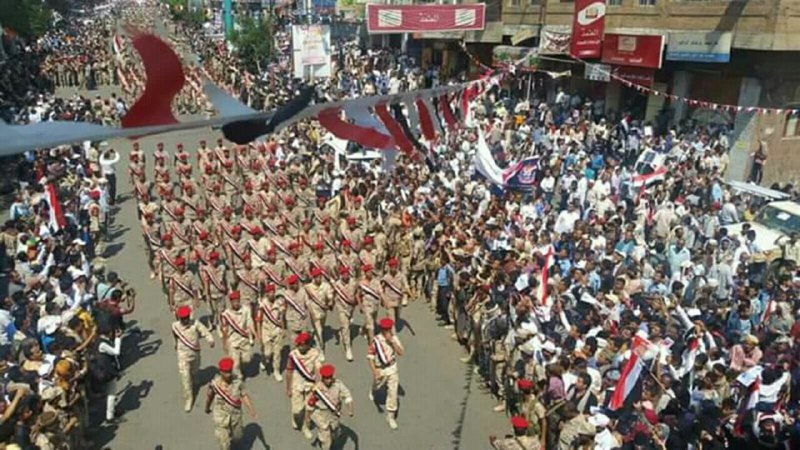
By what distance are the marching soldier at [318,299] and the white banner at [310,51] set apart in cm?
1382

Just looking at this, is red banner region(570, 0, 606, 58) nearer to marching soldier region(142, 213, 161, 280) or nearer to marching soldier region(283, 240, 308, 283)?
marching soldier region(283, 240, 308, 283)

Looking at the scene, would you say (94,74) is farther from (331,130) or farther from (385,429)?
(331,130)

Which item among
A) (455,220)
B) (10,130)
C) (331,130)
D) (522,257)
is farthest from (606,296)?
(10,130)

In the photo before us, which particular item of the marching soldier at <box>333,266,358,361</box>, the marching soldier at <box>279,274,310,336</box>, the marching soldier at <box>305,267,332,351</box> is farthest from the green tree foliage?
the marching soldier at <box>333,266,358,361</box>

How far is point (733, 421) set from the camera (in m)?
7.29

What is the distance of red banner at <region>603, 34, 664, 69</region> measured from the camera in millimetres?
19744

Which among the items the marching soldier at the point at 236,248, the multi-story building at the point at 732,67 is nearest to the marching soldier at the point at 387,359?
the marching soldier at the point at 236,248

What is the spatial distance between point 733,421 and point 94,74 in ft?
117

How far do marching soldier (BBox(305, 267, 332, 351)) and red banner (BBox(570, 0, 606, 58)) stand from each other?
569 inches

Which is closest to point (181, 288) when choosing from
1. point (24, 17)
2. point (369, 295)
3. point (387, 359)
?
point (369, 295)

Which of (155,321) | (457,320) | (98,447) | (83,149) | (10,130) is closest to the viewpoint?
(10,130)

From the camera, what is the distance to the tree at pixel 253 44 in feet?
110

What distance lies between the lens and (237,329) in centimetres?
932

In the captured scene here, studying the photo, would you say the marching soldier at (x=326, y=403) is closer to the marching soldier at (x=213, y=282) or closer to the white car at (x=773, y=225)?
the marching soldier at (x=213, y=282)
